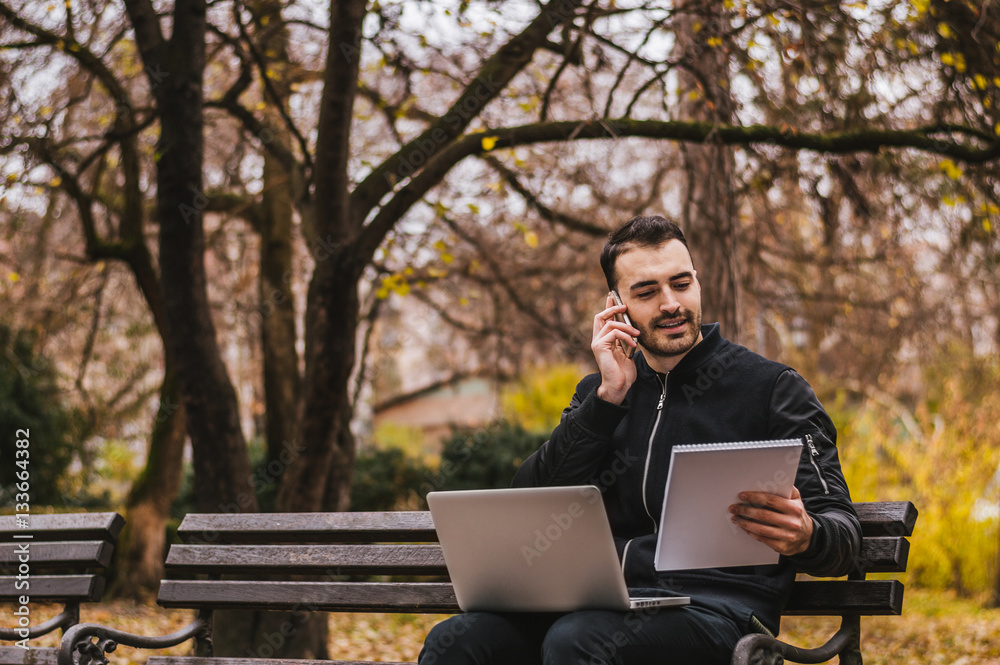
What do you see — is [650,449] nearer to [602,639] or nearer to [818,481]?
[818,481]

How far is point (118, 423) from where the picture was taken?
1301 cm

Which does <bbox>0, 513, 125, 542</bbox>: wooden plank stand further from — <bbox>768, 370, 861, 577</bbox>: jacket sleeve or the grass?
the grass

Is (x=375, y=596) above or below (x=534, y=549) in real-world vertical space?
below

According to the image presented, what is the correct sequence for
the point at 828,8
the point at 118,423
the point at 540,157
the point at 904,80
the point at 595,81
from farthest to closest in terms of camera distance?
the point at 118,423, the point at 595,81, the point at 540,157, the point at 904,80, the point at 828,8

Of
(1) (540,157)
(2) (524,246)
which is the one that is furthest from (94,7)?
(2) (524,246)

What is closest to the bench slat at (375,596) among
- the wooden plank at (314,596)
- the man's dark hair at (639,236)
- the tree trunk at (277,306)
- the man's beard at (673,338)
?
the wooden plank at (314,596)

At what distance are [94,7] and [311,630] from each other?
4468 mm

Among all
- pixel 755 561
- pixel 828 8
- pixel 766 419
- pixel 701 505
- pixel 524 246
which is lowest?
pixel 755 561

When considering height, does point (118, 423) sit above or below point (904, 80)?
below

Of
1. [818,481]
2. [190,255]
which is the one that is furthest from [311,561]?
[190,255]

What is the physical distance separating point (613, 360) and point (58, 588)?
7.77ft

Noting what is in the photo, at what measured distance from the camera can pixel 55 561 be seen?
3574mm

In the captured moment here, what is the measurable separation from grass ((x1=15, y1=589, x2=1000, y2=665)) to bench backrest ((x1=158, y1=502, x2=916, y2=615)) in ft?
11.4

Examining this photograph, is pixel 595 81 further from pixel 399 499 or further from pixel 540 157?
pixel 399 499
